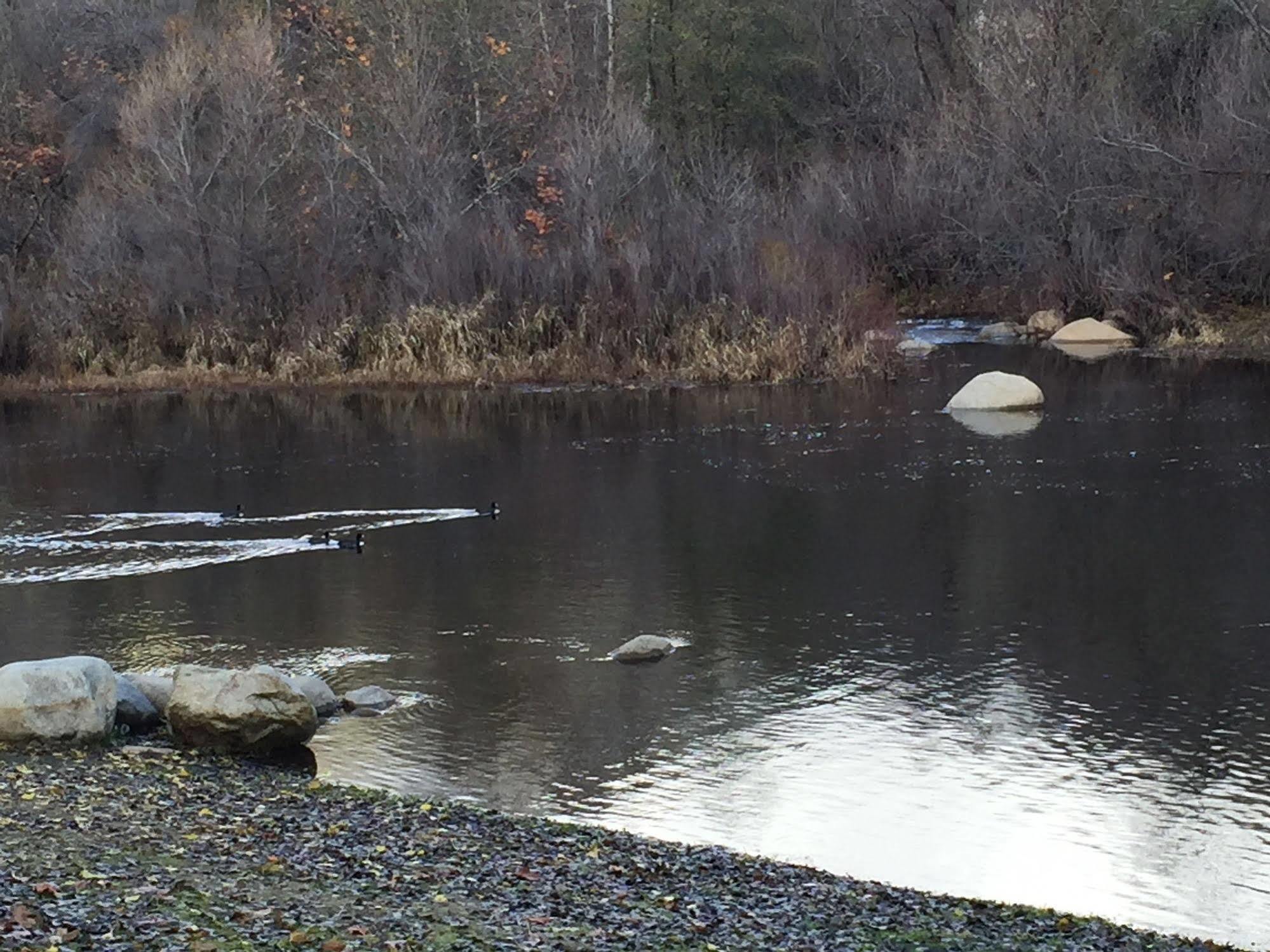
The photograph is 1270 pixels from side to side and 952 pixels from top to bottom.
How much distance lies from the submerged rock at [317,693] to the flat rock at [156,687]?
0.83 meters

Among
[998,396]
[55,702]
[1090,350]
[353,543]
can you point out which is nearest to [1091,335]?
[1090,350]

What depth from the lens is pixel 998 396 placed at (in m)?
33.2

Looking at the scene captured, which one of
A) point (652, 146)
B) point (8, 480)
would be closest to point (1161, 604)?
point (8, 480)

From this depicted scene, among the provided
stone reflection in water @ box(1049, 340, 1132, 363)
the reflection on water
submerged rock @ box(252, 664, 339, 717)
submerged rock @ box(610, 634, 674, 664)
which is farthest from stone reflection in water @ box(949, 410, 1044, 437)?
submerged rock @ box(252, 664, 339, 717)

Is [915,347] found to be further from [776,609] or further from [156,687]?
[156,687]

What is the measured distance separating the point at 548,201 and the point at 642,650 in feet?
103

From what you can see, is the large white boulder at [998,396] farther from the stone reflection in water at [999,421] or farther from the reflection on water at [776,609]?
the reflection on water at [776,609]

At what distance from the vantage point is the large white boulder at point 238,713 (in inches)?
590

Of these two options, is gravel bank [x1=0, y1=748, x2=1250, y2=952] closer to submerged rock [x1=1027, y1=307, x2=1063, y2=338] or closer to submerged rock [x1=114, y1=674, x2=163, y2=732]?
submerged rock [x1=114, y1=674, x2=163, y2=732]

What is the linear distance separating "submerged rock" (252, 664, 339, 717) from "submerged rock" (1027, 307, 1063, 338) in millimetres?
33073

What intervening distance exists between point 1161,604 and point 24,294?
3361cm

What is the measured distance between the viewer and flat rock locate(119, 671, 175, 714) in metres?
15.8

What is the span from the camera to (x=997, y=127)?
1997 inches

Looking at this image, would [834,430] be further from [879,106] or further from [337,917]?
[879,106]
